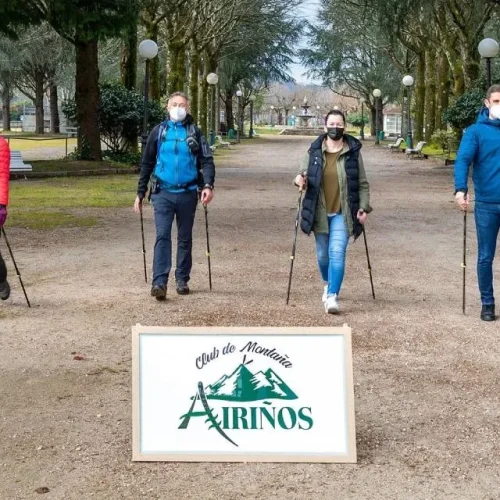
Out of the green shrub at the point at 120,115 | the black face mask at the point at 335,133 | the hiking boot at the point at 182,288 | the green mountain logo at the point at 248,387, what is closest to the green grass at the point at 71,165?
the green shrub at the point at 120,115

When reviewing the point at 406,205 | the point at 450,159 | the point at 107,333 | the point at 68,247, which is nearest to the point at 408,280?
the point at 107,333

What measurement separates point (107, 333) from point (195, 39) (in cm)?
3987

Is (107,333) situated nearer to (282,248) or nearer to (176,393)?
(176,393)

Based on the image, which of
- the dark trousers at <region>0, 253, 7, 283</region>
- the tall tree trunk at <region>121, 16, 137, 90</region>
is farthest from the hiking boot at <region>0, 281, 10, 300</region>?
the tall tree trunk at <region>121, 16, 137, 90</region>

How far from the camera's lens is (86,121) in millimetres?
27094

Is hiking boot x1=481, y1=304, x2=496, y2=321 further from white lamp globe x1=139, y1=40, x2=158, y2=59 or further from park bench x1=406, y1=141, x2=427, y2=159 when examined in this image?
park bench x1=406, y1=141, x2=427, y2=159

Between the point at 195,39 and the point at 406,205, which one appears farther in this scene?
the point at 195,39

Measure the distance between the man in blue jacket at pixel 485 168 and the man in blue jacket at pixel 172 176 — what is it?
228cm

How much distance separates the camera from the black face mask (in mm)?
7965

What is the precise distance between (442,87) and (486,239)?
34.1 metres

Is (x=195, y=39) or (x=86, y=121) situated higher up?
(x=195, y=39)

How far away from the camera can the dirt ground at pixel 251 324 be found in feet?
15.0

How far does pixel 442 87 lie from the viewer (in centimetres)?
4084

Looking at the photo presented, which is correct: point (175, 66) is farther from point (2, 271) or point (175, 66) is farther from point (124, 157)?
point (2, 271)
